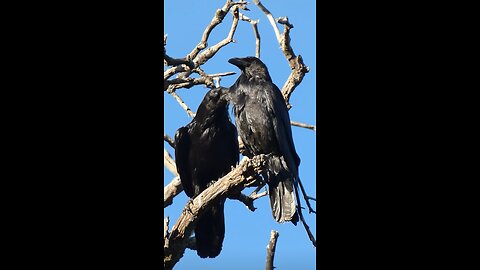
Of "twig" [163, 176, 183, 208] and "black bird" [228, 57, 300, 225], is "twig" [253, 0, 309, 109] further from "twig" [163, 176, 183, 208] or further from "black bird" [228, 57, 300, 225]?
"twig" [163, 176, 183, 208]

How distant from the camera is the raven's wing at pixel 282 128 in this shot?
18.4 feet

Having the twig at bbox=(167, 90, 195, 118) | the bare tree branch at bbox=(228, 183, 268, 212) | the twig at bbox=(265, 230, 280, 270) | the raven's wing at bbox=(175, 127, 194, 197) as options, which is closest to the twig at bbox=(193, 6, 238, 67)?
the twig at bbox=(167, 90, 195, 118)

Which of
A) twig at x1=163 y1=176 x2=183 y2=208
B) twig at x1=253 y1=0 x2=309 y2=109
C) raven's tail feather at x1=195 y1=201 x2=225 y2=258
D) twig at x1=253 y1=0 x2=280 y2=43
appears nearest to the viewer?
twig at x1=253 y1=0 x2=309 y2=109

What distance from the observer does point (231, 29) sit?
5992mm

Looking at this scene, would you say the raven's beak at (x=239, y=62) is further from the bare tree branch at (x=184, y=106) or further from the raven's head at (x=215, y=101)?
the bare tree branch at (x=184, y=106)

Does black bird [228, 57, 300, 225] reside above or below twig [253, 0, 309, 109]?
below

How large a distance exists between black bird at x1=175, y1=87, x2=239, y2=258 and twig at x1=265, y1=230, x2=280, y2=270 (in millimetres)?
1510

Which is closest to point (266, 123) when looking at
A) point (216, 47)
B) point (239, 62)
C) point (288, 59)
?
point (288, 59)

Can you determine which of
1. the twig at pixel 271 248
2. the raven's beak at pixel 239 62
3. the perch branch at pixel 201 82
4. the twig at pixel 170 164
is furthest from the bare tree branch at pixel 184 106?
the twig at pixel 271 248

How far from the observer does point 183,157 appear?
20.4 feet

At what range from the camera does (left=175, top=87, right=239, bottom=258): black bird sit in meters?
6.07
